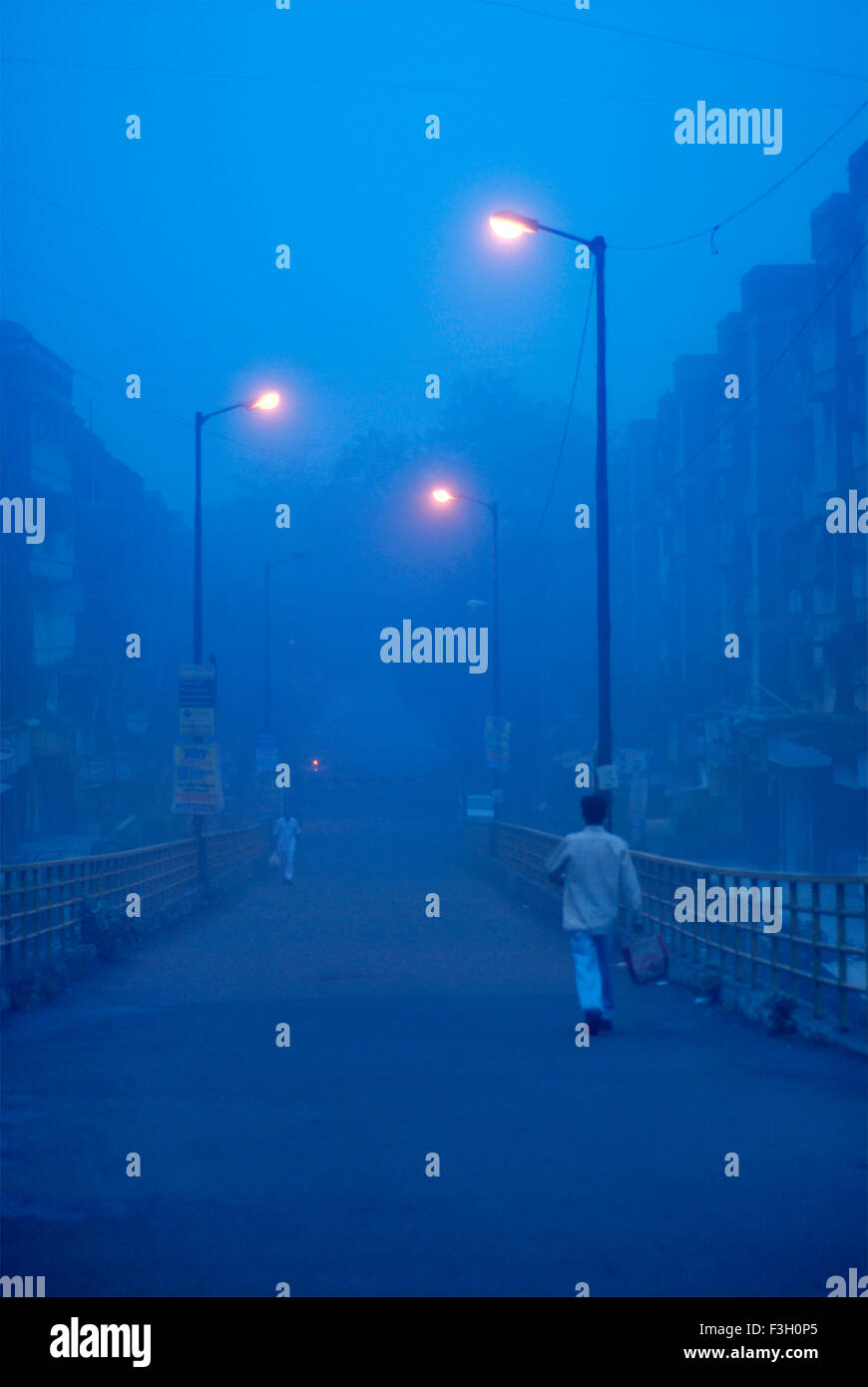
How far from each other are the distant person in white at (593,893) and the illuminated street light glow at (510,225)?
10.5m

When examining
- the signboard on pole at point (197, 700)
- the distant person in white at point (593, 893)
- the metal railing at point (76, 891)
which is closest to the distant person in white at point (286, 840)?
the metal railing at point (76, 891)

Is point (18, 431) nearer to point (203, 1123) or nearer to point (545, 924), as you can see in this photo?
point (545, 924)

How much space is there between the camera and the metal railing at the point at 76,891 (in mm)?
13742

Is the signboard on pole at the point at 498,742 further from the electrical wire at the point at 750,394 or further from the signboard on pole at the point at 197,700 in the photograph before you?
the signboard on pole at the point at 197,700

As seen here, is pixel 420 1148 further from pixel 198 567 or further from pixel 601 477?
pixel 198 567

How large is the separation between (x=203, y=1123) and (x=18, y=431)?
3413 cm

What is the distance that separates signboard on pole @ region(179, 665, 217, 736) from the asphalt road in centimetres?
1018

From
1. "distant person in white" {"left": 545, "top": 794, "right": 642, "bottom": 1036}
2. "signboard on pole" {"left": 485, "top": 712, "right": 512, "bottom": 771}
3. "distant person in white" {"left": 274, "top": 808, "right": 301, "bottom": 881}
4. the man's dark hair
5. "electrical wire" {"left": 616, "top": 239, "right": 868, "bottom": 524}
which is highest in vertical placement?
"electrical wire" {"left": 616, "top": 239, "right": 868, "bottom": 524}

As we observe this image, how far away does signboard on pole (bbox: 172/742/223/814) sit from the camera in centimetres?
2467

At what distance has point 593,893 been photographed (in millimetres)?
10984

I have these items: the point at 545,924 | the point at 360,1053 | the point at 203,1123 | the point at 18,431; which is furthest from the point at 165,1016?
the point at 18,431

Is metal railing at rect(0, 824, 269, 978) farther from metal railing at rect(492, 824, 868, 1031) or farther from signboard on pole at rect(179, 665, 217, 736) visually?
metal railing at rect(492, 824, 868, 1031)

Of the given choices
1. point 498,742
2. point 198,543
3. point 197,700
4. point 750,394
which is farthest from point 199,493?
point 750,394

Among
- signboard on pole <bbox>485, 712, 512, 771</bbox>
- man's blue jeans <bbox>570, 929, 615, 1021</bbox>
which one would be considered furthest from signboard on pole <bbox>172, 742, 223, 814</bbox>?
man's blue jeans <bbox>570, 929, 615, 1021</bbox>
